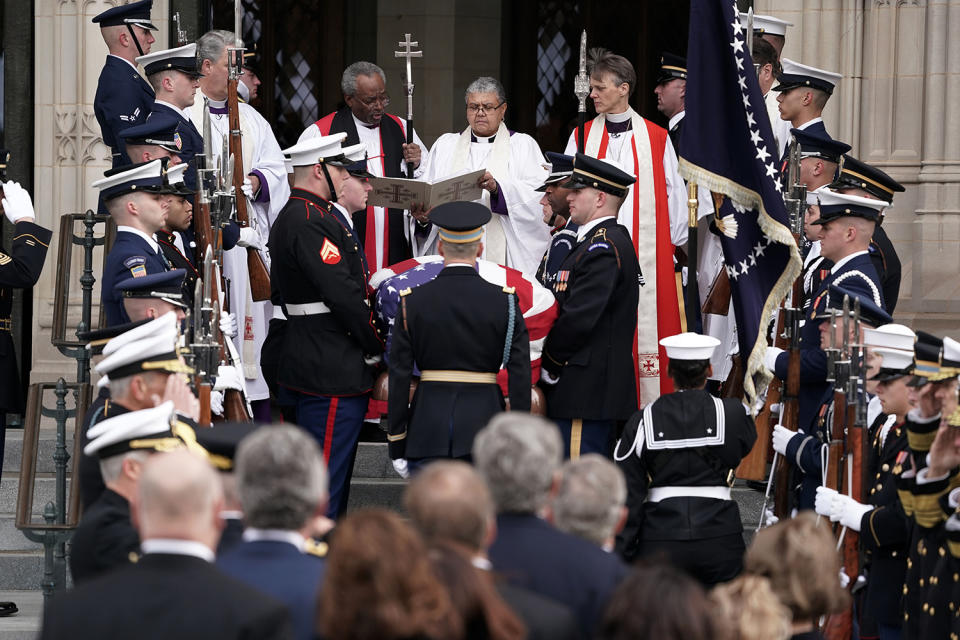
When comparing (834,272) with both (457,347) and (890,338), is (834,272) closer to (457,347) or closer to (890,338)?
(890,338)

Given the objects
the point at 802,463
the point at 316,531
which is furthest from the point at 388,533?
the point at 802,463

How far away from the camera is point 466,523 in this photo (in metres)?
3.42

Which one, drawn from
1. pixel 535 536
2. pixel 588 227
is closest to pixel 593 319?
pixel 588 227

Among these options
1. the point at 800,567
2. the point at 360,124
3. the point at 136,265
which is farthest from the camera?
the point at 360,124

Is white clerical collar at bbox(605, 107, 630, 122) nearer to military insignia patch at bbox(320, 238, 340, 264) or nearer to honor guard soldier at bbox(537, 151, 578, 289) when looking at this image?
honor guard soldier at bbox(537, 151, 578, 289)

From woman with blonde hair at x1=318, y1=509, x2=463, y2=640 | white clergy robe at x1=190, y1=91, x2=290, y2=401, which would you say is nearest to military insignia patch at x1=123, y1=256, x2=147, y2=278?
white clergy robe at x1=190, y1=91, x2=290, y2=401

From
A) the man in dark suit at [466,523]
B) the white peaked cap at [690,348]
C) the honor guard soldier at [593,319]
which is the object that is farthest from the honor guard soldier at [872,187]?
the man in dark suit at [466,523]

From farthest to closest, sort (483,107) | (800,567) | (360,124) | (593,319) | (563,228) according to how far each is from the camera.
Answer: (360,124)
(483,107)
(563,228)
(593,319)
(800,567)

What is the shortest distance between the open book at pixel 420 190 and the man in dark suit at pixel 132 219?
4.81ft

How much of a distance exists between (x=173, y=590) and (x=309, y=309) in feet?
13.5

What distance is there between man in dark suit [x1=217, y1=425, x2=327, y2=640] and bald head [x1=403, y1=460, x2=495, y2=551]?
0.26 meters

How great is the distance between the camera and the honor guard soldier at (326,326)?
724cm

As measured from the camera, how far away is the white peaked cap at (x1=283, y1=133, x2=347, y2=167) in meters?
7.27

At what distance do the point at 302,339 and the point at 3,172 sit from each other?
6.07 feet
